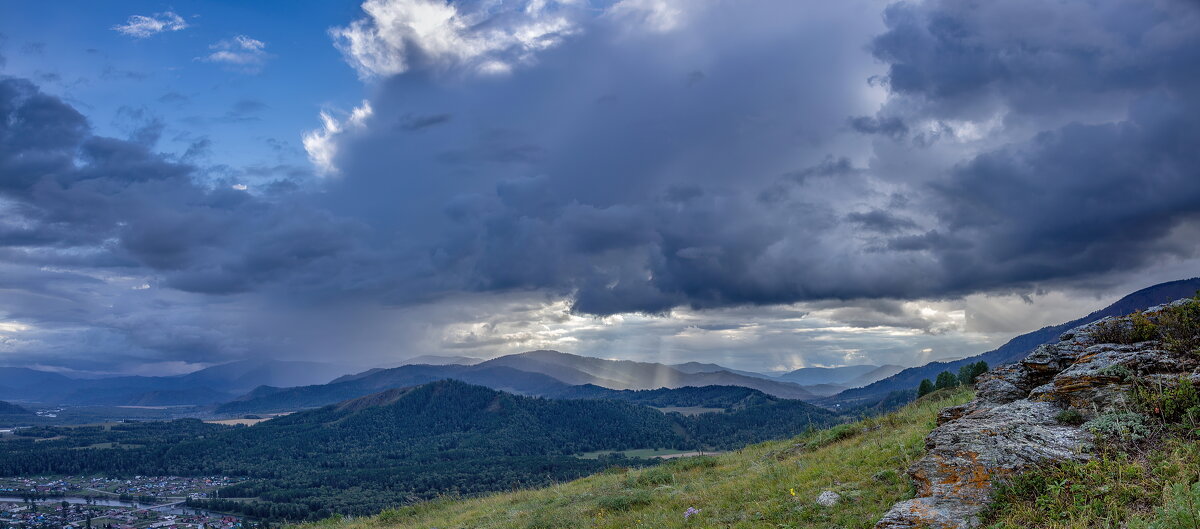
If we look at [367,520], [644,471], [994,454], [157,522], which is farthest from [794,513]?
[157,522]

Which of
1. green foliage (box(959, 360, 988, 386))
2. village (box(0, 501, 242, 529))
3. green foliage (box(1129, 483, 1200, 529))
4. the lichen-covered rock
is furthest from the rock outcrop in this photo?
village (box(0, 501, 242, 529))

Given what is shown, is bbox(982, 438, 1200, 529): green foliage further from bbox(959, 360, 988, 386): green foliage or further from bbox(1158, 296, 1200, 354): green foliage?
bbox(959, 360, 988, 386): green foliage

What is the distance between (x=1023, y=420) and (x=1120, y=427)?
181 centimetres

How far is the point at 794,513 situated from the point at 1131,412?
728 centimetres

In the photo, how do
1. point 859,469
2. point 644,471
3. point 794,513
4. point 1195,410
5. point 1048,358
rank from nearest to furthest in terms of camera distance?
point 1195,410
point 794,513
point 859,469
point 1048,358
point 644,471

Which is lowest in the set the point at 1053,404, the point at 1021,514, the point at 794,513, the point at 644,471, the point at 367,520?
the point at 367,520

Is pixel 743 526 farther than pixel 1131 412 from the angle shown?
Yes

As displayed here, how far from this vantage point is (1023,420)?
12719mm

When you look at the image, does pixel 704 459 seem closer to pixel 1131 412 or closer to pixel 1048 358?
pixel 1048 358

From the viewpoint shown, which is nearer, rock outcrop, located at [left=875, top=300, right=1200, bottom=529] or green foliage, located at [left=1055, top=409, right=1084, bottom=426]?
rock outcrop, located at [left=875, top=300, right=1200, bottom=529]

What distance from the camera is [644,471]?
2459cm

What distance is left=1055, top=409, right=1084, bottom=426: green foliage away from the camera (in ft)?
40.7

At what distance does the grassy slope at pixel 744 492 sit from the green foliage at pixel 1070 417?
314cm

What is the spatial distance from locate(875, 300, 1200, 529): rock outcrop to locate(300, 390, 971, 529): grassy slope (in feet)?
3.68
